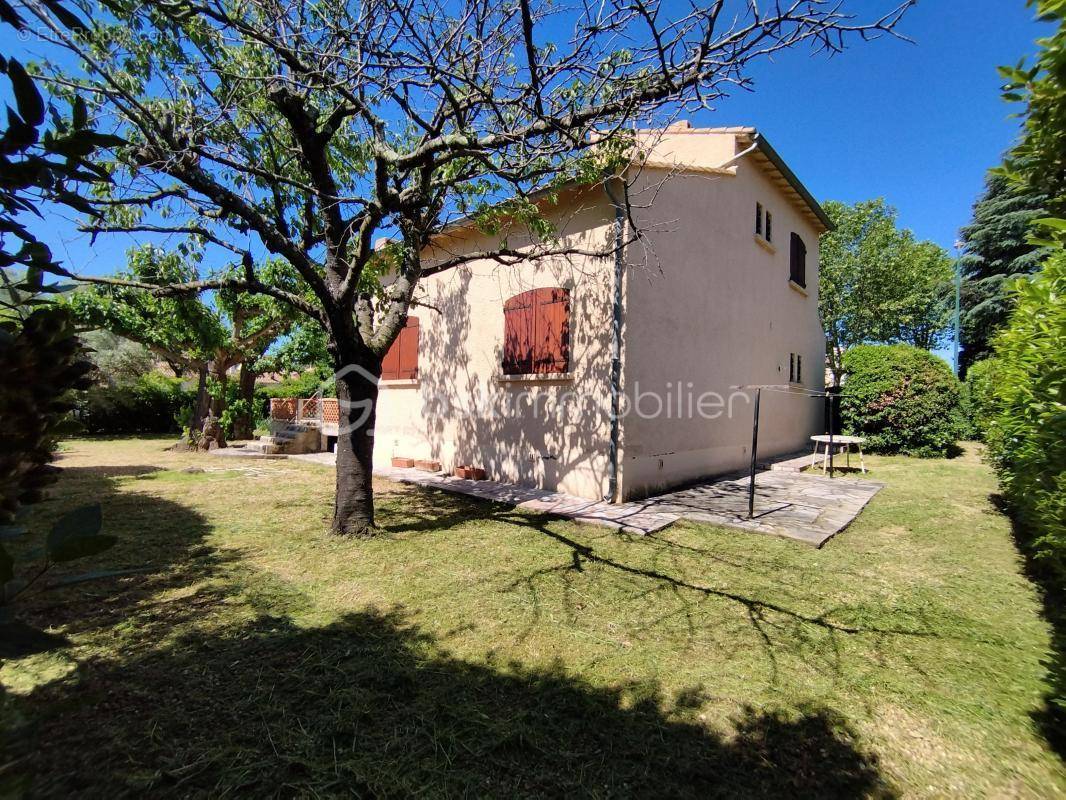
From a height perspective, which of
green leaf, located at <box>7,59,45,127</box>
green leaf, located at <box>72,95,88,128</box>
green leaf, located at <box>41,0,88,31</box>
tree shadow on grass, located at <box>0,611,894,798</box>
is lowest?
tree shadow on grass, located at <box>0,611,894,798</box>

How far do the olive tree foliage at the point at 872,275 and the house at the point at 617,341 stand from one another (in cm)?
1220

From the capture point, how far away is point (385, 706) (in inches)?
90.0

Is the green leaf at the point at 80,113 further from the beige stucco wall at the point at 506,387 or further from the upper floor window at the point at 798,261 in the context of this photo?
the upper floor window at the point at 798,261

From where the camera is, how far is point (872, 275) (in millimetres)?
20297

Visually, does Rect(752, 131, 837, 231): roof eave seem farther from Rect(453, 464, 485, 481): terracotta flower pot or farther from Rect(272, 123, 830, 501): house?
Rect(453, 464, 485, 481): terracotta flower pot

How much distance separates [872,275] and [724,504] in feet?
64.3

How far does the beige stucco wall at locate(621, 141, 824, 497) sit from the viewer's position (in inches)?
269

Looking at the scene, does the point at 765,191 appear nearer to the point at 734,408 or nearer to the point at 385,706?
the point at 734,408

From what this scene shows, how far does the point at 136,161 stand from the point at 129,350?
70.5ft

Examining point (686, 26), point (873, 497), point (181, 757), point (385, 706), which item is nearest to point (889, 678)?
point (385, 706)

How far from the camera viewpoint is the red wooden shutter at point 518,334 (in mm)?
7609

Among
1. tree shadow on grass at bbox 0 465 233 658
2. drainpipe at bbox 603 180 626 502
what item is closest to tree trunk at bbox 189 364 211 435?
tree shadow on grass at bbox 0 465 233 658

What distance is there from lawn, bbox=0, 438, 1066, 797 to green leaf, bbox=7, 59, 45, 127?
98 centimetres

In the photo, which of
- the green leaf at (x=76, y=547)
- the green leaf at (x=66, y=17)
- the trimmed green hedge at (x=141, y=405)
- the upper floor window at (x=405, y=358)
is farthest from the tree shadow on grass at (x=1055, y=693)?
the trimmed green hedge at (x=141, y=405)
